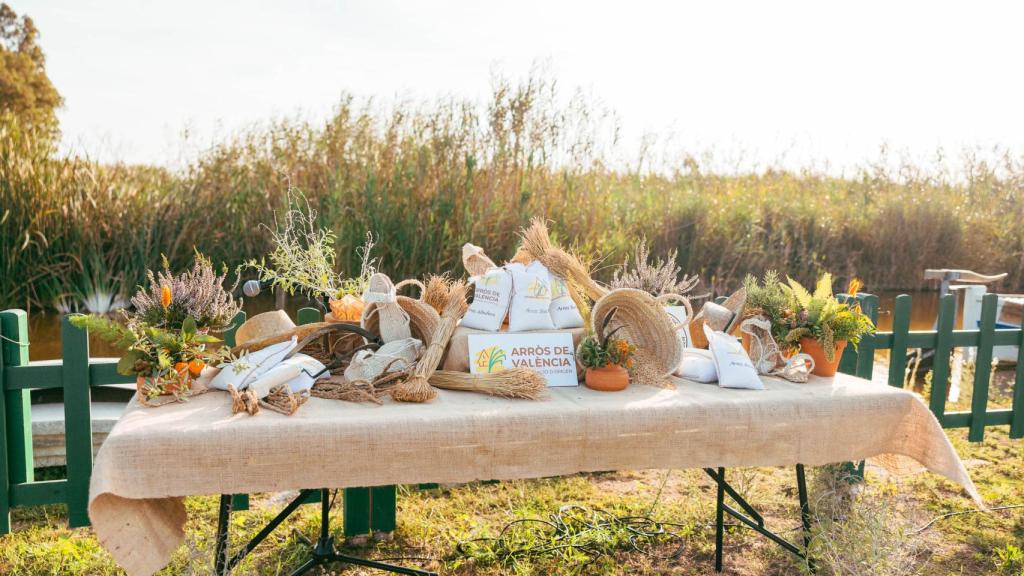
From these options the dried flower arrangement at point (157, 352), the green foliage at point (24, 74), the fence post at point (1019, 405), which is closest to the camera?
the dried flower arrangement at point (157, 352)

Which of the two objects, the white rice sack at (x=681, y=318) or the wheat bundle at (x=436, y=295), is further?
the white rice sack at (x=681, y=318)

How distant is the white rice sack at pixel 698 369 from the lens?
8.43 feet

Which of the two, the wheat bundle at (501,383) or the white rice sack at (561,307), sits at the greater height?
the white rice sack at (561,307)

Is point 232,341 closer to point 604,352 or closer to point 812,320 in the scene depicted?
point 604,352

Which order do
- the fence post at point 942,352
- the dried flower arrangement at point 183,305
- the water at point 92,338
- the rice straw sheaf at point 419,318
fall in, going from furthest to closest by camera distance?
the water at point 92,338 < the fence post at point 942,352 < the rice straw sheaf at point 419,318 < the dried flower arrangement at point 183,305

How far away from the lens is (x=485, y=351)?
8.05 feet

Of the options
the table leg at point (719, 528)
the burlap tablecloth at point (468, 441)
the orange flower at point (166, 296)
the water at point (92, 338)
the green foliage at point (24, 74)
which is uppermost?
the green foliage at point (24, 74)

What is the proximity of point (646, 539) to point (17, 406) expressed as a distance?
8.21 ft

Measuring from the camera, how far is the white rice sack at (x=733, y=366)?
2.49 meters

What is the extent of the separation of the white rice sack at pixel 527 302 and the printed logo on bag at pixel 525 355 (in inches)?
4.0

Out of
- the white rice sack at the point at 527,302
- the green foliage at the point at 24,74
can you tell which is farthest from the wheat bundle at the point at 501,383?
the green foliage at the point at 24,74

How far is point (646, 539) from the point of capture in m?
3.24

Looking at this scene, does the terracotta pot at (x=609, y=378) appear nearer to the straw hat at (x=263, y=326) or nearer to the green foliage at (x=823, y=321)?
the green foliage at (x=823, y=321)

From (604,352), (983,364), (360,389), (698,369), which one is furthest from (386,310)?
(983,364)
